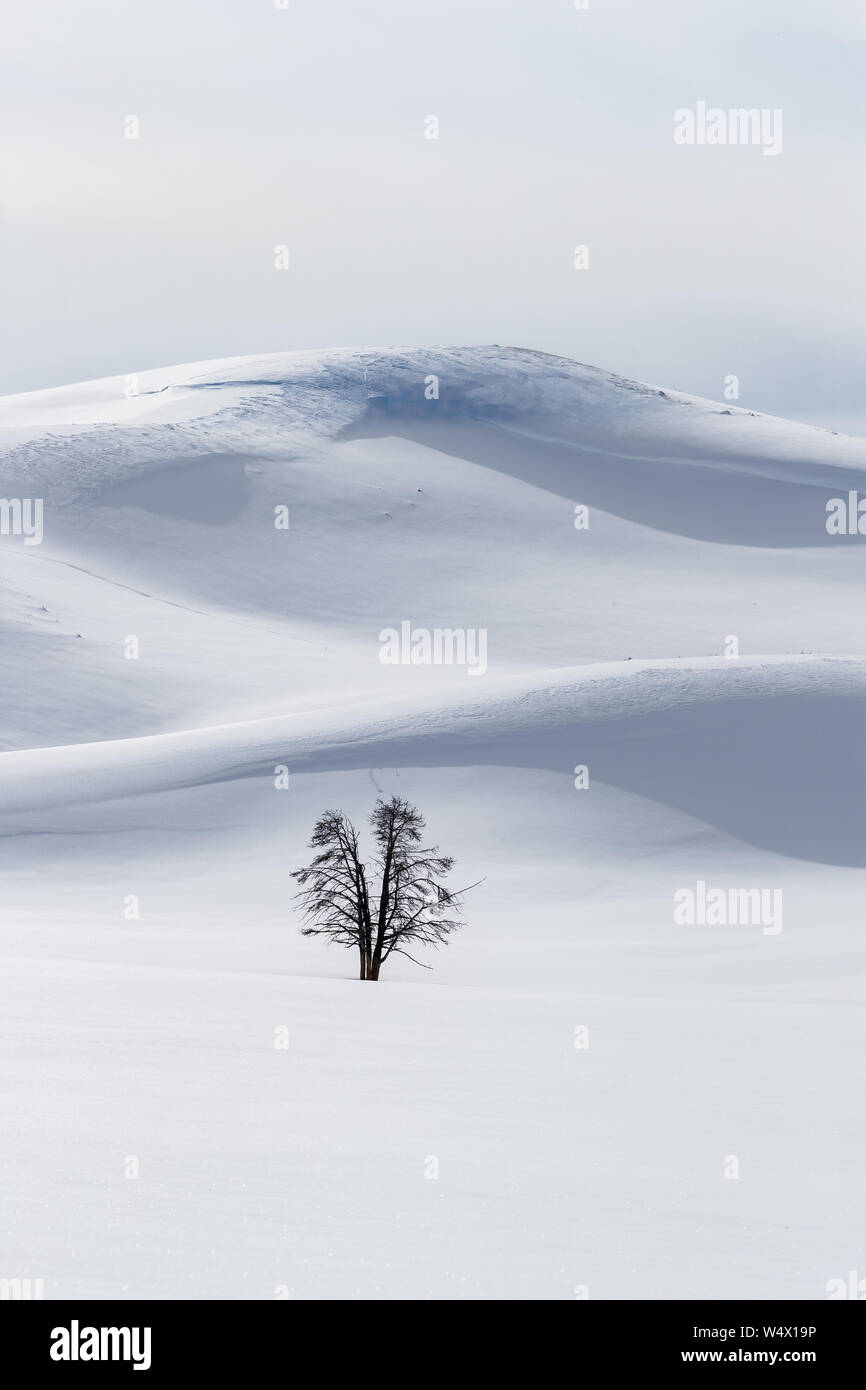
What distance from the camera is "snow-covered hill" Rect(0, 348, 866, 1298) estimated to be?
6.71m

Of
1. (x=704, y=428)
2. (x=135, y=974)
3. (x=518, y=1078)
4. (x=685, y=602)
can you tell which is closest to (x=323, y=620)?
(x=685, y=602)

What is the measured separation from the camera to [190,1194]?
647 centimetres

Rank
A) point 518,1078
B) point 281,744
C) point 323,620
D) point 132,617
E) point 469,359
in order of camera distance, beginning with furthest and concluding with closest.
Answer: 1. point 469,359
2. point 323,620
3. point 132,617
4. point 281,744
5. point 518,1078

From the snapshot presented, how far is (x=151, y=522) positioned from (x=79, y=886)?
44.0 m

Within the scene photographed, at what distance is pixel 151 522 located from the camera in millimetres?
68062

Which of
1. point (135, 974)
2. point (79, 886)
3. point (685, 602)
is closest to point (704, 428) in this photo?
point (685, 602)

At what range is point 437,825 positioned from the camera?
30.4 m

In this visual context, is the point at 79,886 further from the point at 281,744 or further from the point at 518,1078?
the point at 518,1078

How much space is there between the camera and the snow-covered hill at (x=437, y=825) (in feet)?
22.0

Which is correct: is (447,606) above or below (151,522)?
below

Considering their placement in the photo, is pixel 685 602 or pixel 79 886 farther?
pixel 685 602
